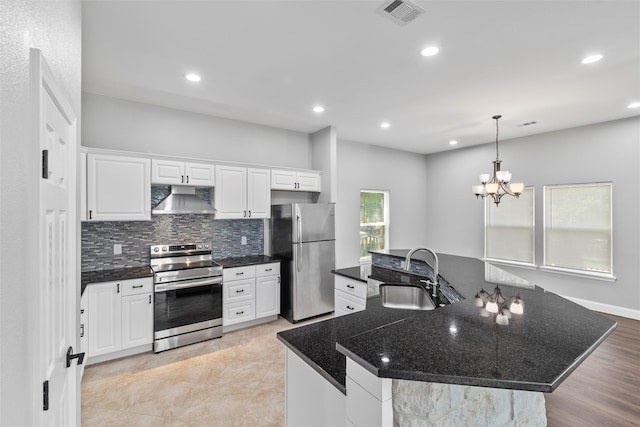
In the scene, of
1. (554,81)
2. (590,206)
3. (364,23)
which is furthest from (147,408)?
(590,206)

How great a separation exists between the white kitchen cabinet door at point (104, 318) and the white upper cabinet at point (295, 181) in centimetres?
228

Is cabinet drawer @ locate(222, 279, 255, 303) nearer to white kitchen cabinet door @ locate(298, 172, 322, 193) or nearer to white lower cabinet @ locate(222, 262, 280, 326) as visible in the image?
white lower cabinet @ locate(222, 262, 280, 326)

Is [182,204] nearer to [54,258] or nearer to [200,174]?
[200,174]

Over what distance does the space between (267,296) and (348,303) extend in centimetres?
149

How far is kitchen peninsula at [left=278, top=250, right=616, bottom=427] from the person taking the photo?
0.91 metres

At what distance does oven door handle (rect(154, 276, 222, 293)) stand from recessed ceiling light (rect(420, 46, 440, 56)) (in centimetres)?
319

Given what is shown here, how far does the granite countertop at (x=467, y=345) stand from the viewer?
0.88m

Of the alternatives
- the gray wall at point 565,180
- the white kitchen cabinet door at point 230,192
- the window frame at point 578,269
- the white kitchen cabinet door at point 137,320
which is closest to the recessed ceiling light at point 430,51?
the white kitchen cabinet door at point 230,192

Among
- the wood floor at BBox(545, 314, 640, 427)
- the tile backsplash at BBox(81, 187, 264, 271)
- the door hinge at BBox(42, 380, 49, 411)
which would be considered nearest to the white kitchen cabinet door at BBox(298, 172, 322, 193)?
the tile backsplash at BBox(81, 187, 264, 271)

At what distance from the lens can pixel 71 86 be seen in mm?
1504

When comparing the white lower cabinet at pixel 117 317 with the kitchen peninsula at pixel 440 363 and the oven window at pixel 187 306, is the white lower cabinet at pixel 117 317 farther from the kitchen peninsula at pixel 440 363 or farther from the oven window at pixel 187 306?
the kitchen peninsula at pixel 440 363

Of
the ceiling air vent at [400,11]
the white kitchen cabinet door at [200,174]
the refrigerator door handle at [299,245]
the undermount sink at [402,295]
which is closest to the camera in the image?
the ceiling air vent at [400,11]

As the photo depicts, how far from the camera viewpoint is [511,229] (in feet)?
17.8

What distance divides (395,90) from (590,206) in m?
3.76
